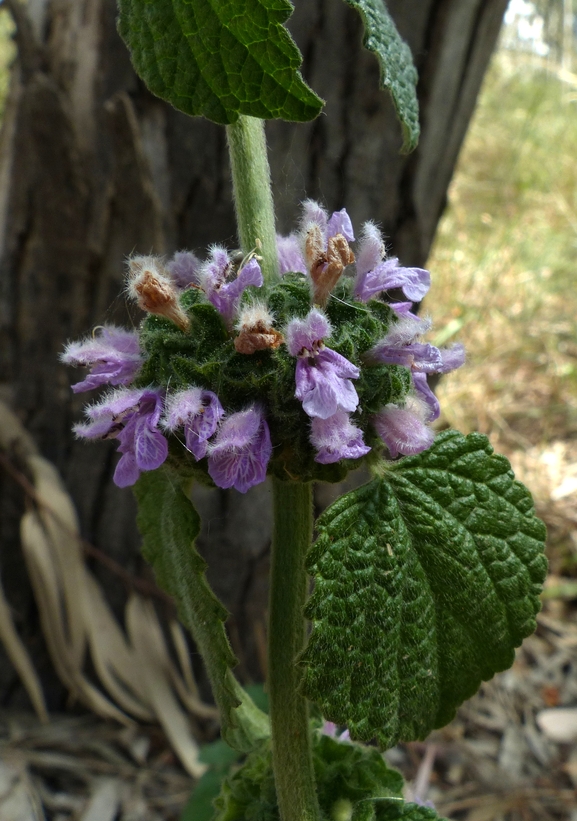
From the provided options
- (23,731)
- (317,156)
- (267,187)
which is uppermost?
(267,187)

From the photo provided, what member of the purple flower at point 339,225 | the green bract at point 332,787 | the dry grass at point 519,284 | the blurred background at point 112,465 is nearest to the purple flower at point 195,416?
the purple flower at point 339,225

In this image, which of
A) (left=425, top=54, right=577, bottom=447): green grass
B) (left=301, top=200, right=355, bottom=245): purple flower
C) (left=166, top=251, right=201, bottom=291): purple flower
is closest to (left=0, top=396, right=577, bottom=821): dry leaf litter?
(left=425, top=54, right=577, bottom=447): green grass

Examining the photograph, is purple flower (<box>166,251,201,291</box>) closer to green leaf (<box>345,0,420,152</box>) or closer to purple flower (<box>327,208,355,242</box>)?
purple flower (<box>327,208,355,242</box>)

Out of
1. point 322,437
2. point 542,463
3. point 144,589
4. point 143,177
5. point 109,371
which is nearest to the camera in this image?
point 322,437

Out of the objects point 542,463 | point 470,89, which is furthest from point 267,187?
point 542,463

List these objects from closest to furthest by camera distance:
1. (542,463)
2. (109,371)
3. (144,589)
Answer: (109,371) → (144,589) → (542,463)

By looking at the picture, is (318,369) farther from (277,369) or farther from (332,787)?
(332,787)

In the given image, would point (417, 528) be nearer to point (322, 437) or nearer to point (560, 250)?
point (322, 437)
